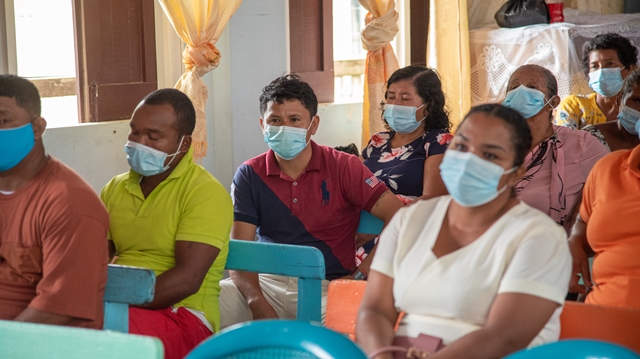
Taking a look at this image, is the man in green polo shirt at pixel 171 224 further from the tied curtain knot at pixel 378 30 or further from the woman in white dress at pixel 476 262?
the tied curtain knot at pixel 378 30

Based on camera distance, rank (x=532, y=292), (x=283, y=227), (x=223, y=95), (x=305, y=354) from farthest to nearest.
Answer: (x=223, y=95), (x=283, y=227), (x=532, y=292), (x=305, y=354)

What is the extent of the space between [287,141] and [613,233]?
4.30 ft

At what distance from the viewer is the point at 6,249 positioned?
2.43 m

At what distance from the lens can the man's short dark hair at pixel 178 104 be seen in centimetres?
294

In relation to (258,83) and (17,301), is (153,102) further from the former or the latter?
(258,83)

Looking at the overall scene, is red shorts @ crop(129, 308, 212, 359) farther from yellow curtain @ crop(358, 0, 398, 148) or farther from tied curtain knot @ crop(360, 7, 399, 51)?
tied curtain knot @ crop(360, 7, 399, 51)

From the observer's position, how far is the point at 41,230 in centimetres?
236

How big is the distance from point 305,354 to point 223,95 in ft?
12.1

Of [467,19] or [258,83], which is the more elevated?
[467,19]

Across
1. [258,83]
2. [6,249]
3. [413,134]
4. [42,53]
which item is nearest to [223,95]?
[258,83]

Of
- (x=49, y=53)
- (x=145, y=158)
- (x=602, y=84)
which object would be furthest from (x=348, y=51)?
(x=145, y=158)

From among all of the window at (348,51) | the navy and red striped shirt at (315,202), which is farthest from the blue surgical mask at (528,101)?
the window at (348,51)

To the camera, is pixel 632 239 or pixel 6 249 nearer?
pixel 6 249

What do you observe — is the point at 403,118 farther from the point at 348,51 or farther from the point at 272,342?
→ the point at 348,51
